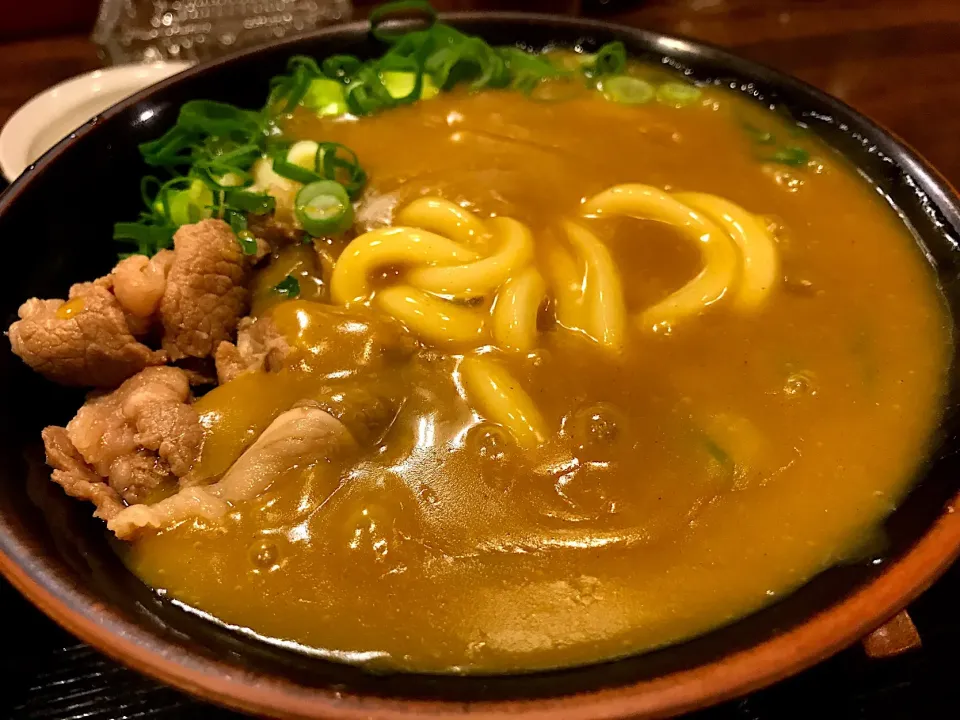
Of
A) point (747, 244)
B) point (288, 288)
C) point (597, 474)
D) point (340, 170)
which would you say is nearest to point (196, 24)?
point (340, 170)

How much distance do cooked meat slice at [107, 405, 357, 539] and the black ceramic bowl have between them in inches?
4.8

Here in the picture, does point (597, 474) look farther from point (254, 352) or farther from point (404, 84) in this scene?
point (404, 84)

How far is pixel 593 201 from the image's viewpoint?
2.32 m

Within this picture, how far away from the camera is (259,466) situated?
1.63m

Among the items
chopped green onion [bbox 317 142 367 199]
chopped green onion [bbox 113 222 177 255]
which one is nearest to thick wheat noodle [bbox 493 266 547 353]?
chopped green onion [bbox 317 142 367 199]

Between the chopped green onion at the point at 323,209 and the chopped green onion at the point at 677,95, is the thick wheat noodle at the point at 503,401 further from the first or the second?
the chopped green onion at the point at 677,95

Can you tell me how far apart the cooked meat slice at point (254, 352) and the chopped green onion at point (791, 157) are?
175 centimetres

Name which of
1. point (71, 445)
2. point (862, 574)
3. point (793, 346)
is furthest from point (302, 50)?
point (862, 574)

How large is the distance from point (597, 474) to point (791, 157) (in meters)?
1.47

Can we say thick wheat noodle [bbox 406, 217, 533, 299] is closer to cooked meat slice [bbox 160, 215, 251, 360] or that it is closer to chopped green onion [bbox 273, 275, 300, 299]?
chopped green onion [bbox 273, 275, 300, 299]

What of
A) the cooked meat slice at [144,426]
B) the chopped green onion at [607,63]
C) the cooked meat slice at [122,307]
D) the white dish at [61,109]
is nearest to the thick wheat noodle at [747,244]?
the chopped green onion at [607,63]

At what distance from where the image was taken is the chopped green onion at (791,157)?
250 centimetres

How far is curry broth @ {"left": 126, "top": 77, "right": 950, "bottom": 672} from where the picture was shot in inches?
58.0

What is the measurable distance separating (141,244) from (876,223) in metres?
2.26
